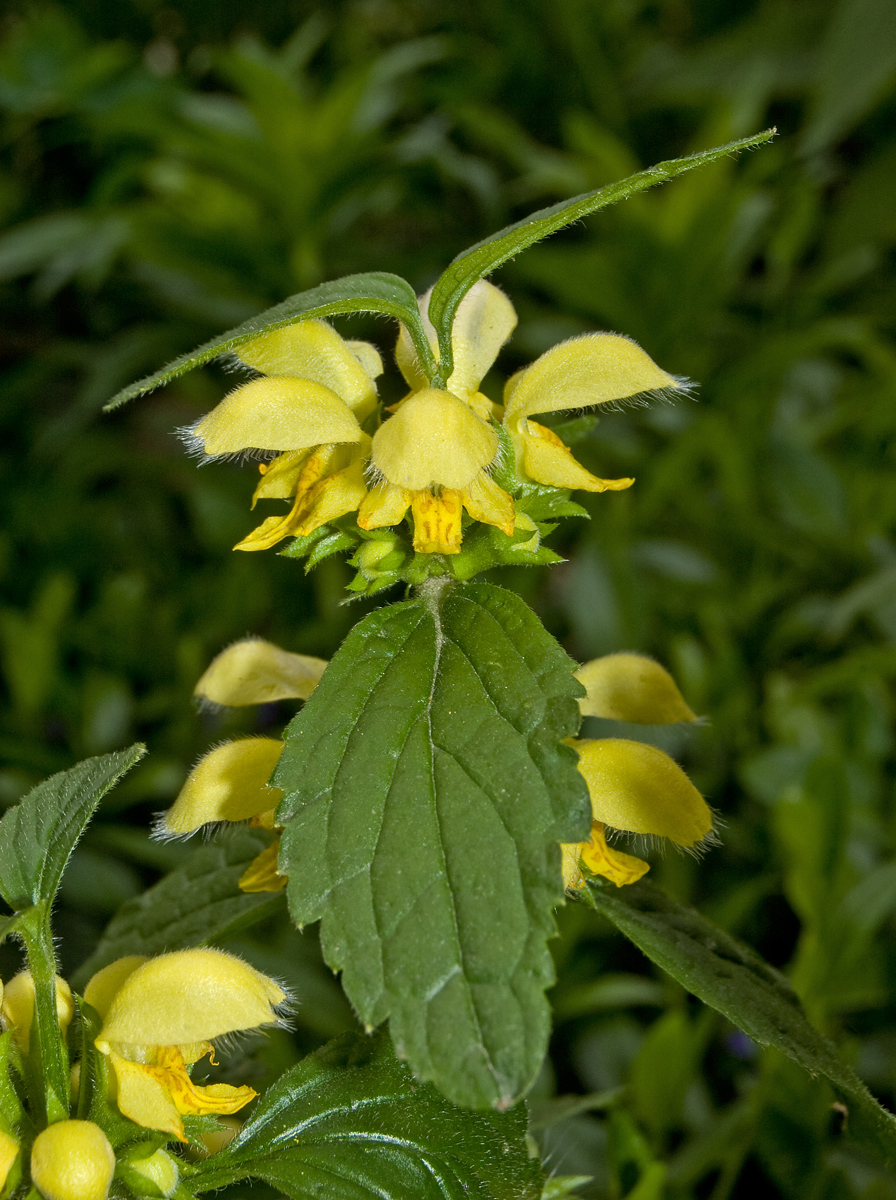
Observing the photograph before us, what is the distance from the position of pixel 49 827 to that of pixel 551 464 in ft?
1.04

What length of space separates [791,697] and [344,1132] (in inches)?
41.0

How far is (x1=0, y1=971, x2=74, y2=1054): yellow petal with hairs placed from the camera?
1.87 feet

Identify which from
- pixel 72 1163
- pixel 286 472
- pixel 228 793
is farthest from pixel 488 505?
pixel 72 1163

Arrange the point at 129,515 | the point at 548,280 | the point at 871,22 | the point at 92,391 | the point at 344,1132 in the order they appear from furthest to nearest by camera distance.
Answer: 1. the point at 129,515
2. the point at 92,391
3. the point at 548,280
4. the point at 871,22
5. the point at 344,1132

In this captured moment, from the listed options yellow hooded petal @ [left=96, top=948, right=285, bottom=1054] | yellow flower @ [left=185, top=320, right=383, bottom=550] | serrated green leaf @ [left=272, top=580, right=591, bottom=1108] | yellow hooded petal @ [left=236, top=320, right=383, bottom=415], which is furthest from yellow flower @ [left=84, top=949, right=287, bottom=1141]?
yellow hooded petal @ [left=236, top=320, right=383, bottom=415]

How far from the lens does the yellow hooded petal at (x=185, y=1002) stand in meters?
0.52

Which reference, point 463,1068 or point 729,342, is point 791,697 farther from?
point 463,1068

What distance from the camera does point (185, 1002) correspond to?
531 millimetres

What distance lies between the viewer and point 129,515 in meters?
2.37

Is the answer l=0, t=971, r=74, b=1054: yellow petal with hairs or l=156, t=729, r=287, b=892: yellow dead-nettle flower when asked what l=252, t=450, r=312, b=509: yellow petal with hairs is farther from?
l=0, t=971, r=74, b=1054: yellow petal with hairs

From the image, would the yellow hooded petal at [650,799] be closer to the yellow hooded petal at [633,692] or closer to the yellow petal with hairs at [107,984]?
the yellow hooded petal at [633,692]

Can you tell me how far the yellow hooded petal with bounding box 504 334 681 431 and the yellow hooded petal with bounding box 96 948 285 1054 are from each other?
1.08 ft

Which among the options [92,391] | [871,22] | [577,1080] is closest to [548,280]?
[871,22]

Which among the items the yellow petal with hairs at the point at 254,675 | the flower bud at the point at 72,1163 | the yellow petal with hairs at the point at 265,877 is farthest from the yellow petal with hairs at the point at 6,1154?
the yellow petal with hairs at the point at 254,675
